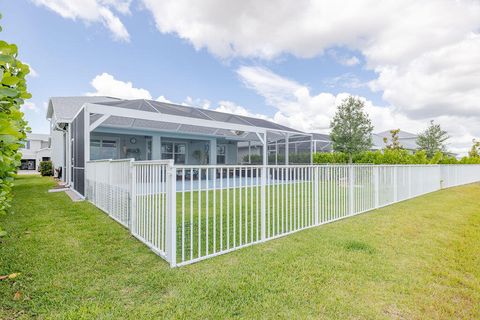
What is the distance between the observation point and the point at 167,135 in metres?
14.9

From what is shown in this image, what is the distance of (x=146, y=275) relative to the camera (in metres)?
3.04

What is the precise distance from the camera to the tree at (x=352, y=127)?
570 inches

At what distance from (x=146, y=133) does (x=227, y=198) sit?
11.3 metres

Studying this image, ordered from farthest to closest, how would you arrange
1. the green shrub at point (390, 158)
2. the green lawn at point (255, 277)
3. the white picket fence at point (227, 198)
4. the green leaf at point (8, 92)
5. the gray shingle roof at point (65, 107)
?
the green shrub at point (390, 158) → the gray shingle roof at point (65, 107) → the white picket fence at point (227, 198) → the green lawn at point (255, 277) → the green leaf at point (8, 92)

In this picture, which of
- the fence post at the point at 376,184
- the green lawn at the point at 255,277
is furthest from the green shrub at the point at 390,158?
the green lawn at the point at 255,277

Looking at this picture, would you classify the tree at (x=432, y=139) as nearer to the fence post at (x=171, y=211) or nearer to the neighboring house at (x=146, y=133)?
the neighboring house at (x=146, y=133)

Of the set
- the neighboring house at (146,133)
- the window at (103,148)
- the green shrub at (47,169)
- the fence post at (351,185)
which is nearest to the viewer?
the fence post at (351,185)

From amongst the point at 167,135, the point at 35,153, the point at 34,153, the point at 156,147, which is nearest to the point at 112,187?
the point at 156,147

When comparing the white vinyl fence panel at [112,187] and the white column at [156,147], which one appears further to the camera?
the white column at [156,147]

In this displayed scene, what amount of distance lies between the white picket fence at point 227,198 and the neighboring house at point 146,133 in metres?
2.48

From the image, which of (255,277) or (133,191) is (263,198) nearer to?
(255,277)

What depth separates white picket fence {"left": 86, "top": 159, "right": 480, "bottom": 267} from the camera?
3.56 meters

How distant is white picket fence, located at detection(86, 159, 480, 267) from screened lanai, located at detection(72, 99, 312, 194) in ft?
7.49

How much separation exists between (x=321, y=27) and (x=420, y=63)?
8.67m
